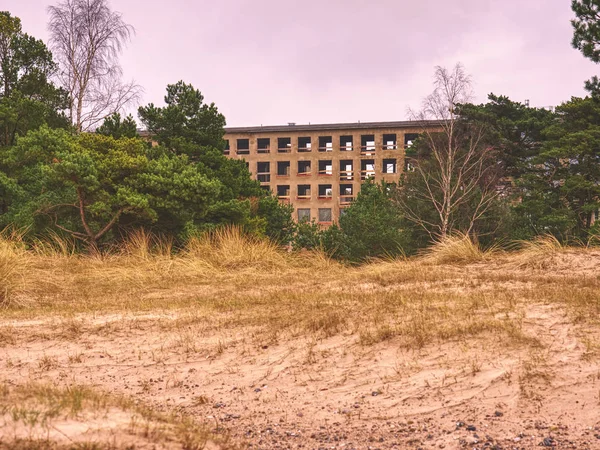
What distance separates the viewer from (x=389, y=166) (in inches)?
2249

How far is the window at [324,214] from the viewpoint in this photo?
2259 inches

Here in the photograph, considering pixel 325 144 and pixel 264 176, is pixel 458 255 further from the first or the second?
pixel 264 176

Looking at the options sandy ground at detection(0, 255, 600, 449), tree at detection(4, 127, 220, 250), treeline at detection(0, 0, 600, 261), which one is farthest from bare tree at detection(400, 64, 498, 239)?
sandy ground at detection(0, 255, 600, 449)

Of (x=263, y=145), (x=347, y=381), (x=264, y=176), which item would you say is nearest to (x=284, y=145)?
(x=263, y=145)

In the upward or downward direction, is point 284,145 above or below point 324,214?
above

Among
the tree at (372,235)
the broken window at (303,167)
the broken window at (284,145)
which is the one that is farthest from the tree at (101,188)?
the broken window at (303,167)

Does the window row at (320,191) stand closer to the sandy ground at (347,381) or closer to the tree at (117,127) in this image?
the tree at (117,127)

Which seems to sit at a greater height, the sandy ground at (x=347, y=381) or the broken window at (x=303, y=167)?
the broken window at (x=303, y=167)

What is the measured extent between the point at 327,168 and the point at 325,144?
2437mm

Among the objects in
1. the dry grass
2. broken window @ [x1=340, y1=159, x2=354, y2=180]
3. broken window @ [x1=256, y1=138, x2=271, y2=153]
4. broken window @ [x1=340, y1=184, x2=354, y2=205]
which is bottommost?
the dry grass

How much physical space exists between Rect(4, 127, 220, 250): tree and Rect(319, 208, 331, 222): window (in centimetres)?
3718

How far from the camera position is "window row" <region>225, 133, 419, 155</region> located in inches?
2219

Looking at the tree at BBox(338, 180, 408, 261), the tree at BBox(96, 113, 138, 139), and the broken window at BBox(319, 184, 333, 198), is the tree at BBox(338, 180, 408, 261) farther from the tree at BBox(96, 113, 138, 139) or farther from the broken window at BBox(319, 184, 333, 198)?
the broken window at BBox(319, 184, 333, 198)

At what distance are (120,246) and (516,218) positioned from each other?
16023mm
